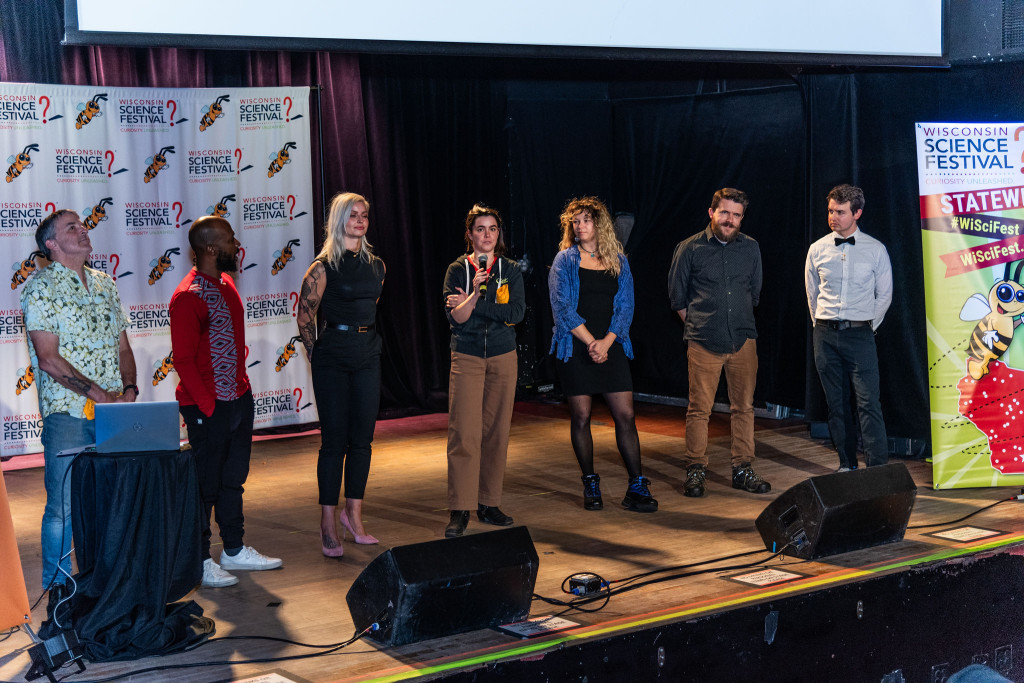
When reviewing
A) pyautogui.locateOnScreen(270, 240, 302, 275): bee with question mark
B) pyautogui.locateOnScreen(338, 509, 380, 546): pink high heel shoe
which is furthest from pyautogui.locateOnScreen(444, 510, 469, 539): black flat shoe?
pyautogui.locateOnScreen(270, 240, 302, 275): bee with question mark

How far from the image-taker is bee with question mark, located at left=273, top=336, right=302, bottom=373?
7867 mm

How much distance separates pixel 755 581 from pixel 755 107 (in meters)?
4.88

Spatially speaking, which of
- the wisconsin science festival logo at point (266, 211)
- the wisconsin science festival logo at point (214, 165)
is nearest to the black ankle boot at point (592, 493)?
the wisconsin science festival logo at point (266, 211)

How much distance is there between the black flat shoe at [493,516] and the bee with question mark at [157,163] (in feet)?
12.2

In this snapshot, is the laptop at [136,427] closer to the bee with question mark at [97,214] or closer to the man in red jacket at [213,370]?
the man in red jacket at [213,370]

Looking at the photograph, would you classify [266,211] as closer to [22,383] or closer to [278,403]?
[278,403]

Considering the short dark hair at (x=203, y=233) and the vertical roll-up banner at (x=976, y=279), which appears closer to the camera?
the short dark hair at (x=203, y=233)

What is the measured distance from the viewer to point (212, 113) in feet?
24.8

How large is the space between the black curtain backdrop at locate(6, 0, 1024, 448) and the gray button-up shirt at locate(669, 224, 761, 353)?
4.20ft

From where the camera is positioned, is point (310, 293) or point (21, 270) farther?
point (21, 270)

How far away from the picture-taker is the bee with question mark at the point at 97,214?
723 cm

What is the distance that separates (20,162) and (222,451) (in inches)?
143

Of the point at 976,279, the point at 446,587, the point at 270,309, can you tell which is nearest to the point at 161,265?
the point at 270,309

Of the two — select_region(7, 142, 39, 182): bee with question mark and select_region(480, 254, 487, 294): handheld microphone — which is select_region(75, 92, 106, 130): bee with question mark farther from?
select_region(480, 254, 487, 294): handheld microphone
